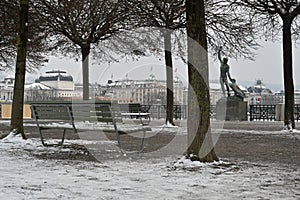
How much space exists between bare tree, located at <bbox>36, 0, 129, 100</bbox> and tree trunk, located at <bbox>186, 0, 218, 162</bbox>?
31.8 feet

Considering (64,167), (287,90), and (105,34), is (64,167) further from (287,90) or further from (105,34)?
(105,34)

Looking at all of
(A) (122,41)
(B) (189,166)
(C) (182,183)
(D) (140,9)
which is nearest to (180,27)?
(D) (140,9)

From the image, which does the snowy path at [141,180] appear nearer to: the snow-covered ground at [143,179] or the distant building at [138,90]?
the snow-covered ground at [143,179]

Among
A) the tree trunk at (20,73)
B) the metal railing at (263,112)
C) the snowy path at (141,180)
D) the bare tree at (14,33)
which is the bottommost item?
the snowy path at (141,180)

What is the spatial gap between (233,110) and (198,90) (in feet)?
67.9

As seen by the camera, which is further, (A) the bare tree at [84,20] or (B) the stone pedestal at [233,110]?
(B) the stone pedestal at [233,110]

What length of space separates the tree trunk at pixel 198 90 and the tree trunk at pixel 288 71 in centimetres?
885

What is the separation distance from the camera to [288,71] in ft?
53.5

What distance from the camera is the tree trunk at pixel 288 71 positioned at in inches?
637

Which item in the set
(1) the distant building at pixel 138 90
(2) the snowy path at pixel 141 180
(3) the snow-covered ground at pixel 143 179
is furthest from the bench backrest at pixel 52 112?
(1) the distant building at pixel 138 90

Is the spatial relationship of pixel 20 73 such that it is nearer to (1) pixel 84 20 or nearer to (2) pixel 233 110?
(1) pixel 84 20

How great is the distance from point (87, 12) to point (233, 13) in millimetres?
5929

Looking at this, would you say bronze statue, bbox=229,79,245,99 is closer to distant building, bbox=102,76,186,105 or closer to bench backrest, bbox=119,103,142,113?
distant building, bbox=102,76,186,105

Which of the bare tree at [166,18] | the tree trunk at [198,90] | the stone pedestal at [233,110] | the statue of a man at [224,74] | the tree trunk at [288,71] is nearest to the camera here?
the tree trunk at [198,90]
